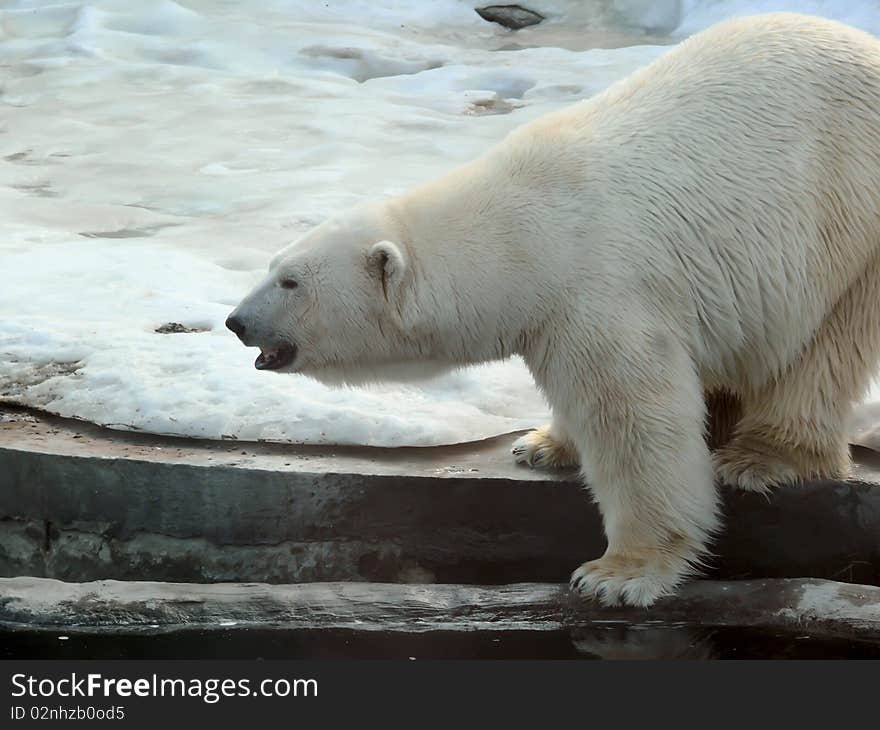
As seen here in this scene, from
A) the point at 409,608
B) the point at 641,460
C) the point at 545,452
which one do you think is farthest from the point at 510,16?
the point at 409,608

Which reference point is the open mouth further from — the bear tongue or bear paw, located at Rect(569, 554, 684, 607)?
bear paw, located at Rect(569, 554, 684, 607)

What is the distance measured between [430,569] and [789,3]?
866 cm

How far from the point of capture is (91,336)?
16.4ft

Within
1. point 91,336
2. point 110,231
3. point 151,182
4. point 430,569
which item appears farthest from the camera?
point 151,182

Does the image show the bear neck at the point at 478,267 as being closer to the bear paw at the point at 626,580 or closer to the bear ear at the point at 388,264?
the bear ear at the point at 388,264

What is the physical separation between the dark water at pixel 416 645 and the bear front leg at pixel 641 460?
0.16 m

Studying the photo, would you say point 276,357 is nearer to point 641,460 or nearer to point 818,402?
point 641,460

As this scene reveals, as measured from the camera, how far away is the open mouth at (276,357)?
3770mm

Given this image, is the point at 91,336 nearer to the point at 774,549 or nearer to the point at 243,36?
the point at 774,549

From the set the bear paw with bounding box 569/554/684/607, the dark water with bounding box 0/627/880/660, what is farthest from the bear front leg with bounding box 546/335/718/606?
the dark water with bounding box 0/627/880/660

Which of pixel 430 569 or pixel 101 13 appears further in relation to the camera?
pixel 101 13

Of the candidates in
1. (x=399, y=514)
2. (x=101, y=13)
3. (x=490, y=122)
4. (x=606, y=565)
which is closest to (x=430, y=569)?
(x=399, y=514)

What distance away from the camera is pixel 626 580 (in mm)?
3549

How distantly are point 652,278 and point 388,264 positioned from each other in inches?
29.0
